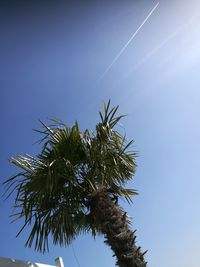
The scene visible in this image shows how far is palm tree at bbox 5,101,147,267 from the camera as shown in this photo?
798 cm

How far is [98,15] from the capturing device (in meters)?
8.23

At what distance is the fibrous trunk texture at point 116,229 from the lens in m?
7.18

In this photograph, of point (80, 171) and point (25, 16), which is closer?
point (25, 16)

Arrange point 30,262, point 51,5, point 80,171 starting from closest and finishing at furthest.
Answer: point 51,5 → point 30,262 → point 80,171

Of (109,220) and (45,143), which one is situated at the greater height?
(45,143)

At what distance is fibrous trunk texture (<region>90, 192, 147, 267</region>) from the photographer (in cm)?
718

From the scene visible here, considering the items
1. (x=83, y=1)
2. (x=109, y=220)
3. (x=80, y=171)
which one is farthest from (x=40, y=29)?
(x=109, y=220)

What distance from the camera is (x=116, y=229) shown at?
7535mm

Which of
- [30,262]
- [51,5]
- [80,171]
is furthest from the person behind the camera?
[80,171]

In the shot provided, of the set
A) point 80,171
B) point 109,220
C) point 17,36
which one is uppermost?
point 17,36

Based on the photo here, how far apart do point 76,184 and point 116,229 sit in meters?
1.49

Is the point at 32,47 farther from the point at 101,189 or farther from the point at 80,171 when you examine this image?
the point at 101,189

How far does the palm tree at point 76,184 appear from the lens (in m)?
7.98

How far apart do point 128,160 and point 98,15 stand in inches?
140
